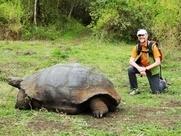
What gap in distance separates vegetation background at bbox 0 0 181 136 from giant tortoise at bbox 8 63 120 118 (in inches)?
6.6

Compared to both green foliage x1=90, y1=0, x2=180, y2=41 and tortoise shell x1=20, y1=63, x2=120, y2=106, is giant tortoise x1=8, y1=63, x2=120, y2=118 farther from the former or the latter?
green foliage x1=90, y1=0, x2=180, y2=41

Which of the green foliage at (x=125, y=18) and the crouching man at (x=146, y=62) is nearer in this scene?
the crouching man at (x=146, y=62)

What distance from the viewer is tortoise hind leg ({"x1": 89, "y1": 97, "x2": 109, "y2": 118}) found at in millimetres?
7041

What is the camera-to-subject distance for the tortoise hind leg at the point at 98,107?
704 cm

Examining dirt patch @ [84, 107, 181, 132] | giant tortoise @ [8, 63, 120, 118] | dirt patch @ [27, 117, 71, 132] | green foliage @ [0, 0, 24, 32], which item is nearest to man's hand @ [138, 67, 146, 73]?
dirt patch @ [84, 107, 181, 132]

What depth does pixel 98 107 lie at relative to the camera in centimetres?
706

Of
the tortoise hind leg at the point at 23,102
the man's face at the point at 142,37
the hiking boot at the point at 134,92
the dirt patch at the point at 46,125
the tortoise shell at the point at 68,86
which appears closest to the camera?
the dirt patch at the point at 46,125

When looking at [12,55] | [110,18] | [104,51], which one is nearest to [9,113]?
[12,55]

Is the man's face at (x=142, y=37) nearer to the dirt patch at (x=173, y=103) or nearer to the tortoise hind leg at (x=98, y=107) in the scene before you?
the dirt patch at (x=173, y=103)

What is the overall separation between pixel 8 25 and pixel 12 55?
7.77 meters

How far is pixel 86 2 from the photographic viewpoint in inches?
1055

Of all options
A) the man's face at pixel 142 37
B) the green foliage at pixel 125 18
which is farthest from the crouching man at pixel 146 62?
the green foliage at pixel 125 18

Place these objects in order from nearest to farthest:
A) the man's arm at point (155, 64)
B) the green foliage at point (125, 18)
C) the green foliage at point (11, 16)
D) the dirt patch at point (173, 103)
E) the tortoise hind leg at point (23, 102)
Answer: the tortoise hind leg at point (23, 102) < the dirt patch at point (173, 103) < the man's arm at point (155, 64) < the green foliage at point (125, 18) < the green foliage at point (11, 16)

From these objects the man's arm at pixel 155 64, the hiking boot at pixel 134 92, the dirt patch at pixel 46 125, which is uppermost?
the man's arm at pixel 155 64
